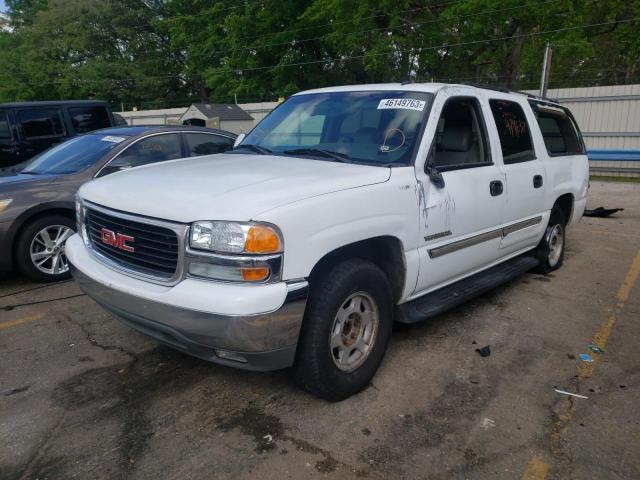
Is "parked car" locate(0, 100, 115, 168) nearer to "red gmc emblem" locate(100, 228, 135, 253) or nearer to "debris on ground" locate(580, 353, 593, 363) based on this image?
"red gmc emblem" locate(100, 228, 135, 253)

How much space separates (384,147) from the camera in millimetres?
3543

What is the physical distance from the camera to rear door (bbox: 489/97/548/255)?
173 inches

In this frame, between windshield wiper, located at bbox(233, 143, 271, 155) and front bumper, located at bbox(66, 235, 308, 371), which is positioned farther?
windshield wiper, located at bbox(233, 143, 271, 155)

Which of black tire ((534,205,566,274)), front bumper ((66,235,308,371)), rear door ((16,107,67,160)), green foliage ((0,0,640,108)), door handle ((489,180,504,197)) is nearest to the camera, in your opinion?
front bumper ((66,235,308,371))

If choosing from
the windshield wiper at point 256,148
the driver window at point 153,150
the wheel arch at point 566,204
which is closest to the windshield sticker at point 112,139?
the driver window at point 153,150

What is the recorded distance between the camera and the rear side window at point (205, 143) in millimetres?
6543

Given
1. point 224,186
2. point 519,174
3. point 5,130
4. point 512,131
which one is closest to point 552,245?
point 519,174

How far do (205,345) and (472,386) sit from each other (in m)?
1.77

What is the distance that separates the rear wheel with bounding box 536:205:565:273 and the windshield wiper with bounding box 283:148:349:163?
2853mm

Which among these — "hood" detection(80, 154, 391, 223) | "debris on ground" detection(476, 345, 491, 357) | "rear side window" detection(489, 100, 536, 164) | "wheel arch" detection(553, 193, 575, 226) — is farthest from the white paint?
"wheel arch" detection(553, 193, 575, 226)

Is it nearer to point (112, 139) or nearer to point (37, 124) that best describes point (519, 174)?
point (112, 139)

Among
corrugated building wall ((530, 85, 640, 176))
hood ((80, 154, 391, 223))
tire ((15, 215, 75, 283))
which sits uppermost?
hood ((80, 154, 391, 223))

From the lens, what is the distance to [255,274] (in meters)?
2.58

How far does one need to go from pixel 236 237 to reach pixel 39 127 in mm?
7480
